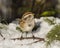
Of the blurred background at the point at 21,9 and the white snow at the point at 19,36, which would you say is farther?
the blurred background at the point at 21,9

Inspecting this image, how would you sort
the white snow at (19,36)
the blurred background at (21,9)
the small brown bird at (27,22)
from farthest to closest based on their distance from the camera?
the blurred background at (21,9) → the small brown bird at (27,22) → the white snow at (19,36)

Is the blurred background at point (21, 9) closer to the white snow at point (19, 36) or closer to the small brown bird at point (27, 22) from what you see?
the white snow at point (19, 36)

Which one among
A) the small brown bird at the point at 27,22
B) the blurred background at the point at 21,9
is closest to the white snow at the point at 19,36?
the small brown bird at the point at 27,22

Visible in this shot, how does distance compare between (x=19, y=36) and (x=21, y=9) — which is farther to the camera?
(x=21, y=9)

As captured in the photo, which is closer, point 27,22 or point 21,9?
point 27,22

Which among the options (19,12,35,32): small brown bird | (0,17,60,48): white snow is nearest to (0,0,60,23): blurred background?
(0,17,60,48): white snow

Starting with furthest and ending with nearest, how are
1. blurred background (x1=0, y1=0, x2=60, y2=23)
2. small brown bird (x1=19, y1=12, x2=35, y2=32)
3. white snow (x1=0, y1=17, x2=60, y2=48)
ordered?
blurred background (x1=0, y1=0, x2=60, y2=23) < small brown bird (x1=19, y1=12, x2=35, y2=32) < white snow (x1=0, y1=17, x2=60, y2=48)

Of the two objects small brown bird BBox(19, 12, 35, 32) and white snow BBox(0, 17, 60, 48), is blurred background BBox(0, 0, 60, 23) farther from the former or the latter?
small brown bird BBox(19, 12, 35, 32)

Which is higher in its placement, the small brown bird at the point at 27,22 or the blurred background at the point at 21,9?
the small brown bird at the point at 27,22

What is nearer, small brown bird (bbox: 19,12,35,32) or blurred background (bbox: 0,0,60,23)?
small brown bird (bbox: 19,12,35,32)

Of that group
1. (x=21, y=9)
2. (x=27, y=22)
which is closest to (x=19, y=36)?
(x=27, y=22)

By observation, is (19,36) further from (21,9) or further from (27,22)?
(21,9)

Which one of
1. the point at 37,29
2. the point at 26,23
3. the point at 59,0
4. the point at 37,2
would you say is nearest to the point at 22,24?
the point at 26,23

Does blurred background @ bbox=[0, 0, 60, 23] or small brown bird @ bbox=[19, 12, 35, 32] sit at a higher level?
small brown bird @ bbox=[19, 12, 35, 32]
